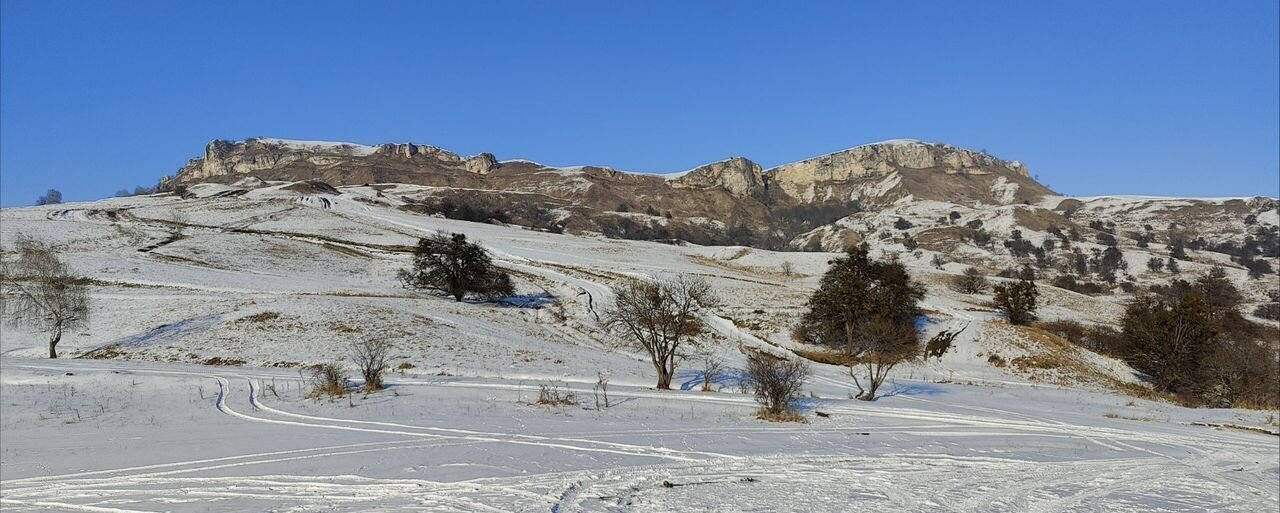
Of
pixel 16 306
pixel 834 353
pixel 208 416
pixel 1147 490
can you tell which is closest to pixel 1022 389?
pixel 834 353

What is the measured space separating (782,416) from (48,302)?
3539 centimetres

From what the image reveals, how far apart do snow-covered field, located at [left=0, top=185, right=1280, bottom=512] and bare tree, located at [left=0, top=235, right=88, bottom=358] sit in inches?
44.4

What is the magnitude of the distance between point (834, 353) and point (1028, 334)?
14478 millimetres

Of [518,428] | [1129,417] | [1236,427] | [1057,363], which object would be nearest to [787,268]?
[1057,363]

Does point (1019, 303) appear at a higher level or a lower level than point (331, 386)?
higher

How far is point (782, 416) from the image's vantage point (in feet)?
61.9

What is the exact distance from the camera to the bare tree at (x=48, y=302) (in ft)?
103

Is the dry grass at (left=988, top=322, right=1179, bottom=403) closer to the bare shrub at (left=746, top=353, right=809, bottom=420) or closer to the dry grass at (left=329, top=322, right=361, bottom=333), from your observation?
the bare shrub at (left=746, top=353, right=809, bottom=420)

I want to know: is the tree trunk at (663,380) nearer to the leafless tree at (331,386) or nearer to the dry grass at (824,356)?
the leafless tree at (331,386)

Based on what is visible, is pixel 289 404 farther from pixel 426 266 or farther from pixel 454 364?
pixel 426 266

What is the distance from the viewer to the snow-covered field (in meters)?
11.0

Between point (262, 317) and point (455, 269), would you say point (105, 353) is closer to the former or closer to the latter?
point (262, 317)

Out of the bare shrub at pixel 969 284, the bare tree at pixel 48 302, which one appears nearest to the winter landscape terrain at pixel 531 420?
the bare tree at pixel 48 302

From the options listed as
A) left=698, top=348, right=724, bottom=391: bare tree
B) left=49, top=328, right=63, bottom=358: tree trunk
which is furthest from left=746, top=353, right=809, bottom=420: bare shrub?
left=49, top=328, right=63, bottom=358: tree trunk
